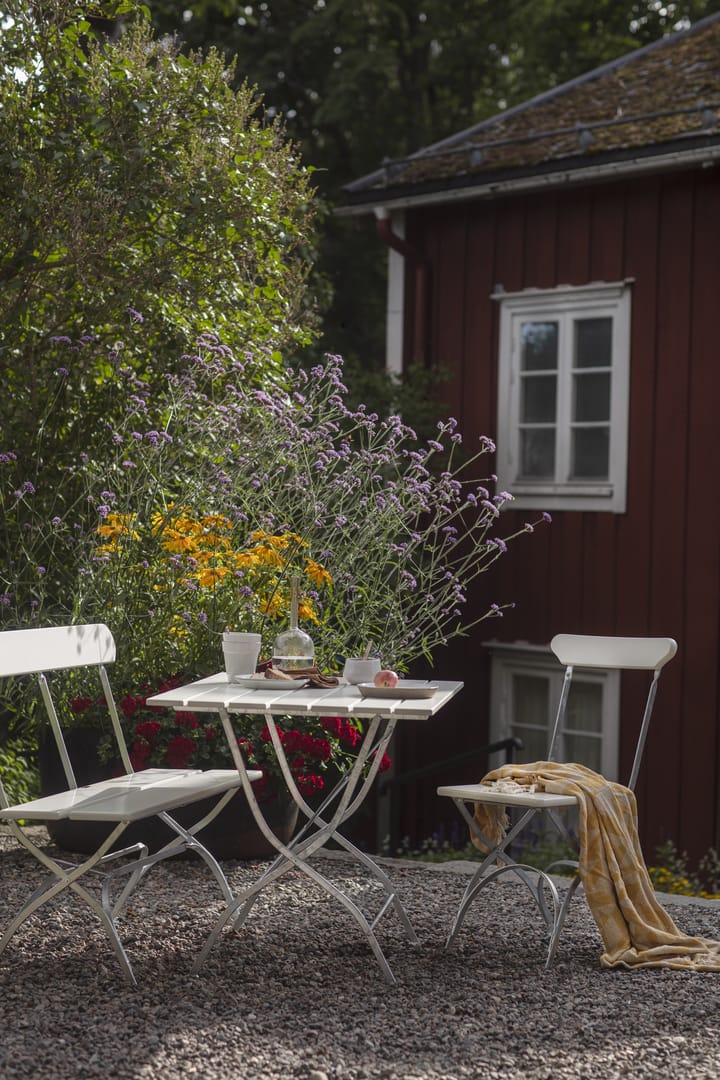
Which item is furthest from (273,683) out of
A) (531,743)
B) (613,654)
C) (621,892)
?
(531,743)

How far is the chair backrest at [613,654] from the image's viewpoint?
15.1ft

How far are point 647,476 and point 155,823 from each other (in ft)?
15.2

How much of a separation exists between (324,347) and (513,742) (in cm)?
682

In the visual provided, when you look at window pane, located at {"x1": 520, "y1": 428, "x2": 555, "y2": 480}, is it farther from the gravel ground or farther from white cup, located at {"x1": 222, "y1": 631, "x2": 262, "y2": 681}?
white cup, located at {"x1": 222, "y1": 631, "x2": 262, "y2": 681}

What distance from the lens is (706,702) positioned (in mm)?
8406

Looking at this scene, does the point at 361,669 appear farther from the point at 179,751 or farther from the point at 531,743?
the point at 531,743

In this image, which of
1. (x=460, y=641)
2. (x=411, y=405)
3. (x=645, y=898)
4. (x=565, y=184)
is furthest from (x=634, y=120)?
(x=645, y=898)

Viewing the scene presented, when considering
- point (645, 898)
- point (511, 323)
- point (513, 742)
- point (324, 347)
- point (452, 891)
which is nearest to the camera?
point (645, 898)

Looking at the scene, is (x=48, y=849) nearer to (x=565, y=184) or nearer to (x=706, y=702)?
(x=706, y=702)

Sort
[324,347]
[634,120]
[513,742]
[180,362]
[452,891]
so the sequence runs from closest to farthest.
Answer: [452,891] → [180,362] → [513,742] → [634,120] → [324,347]

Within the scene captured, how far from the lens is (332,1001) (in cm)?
368

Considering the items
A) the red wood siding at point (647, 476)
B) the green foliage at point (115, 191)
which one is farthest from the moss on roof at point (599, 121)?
the green foliage at point (115, 191)

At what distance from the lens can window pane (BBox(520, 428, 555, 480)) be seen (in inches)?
369

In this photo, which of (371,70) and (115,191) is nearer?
(115,191)
